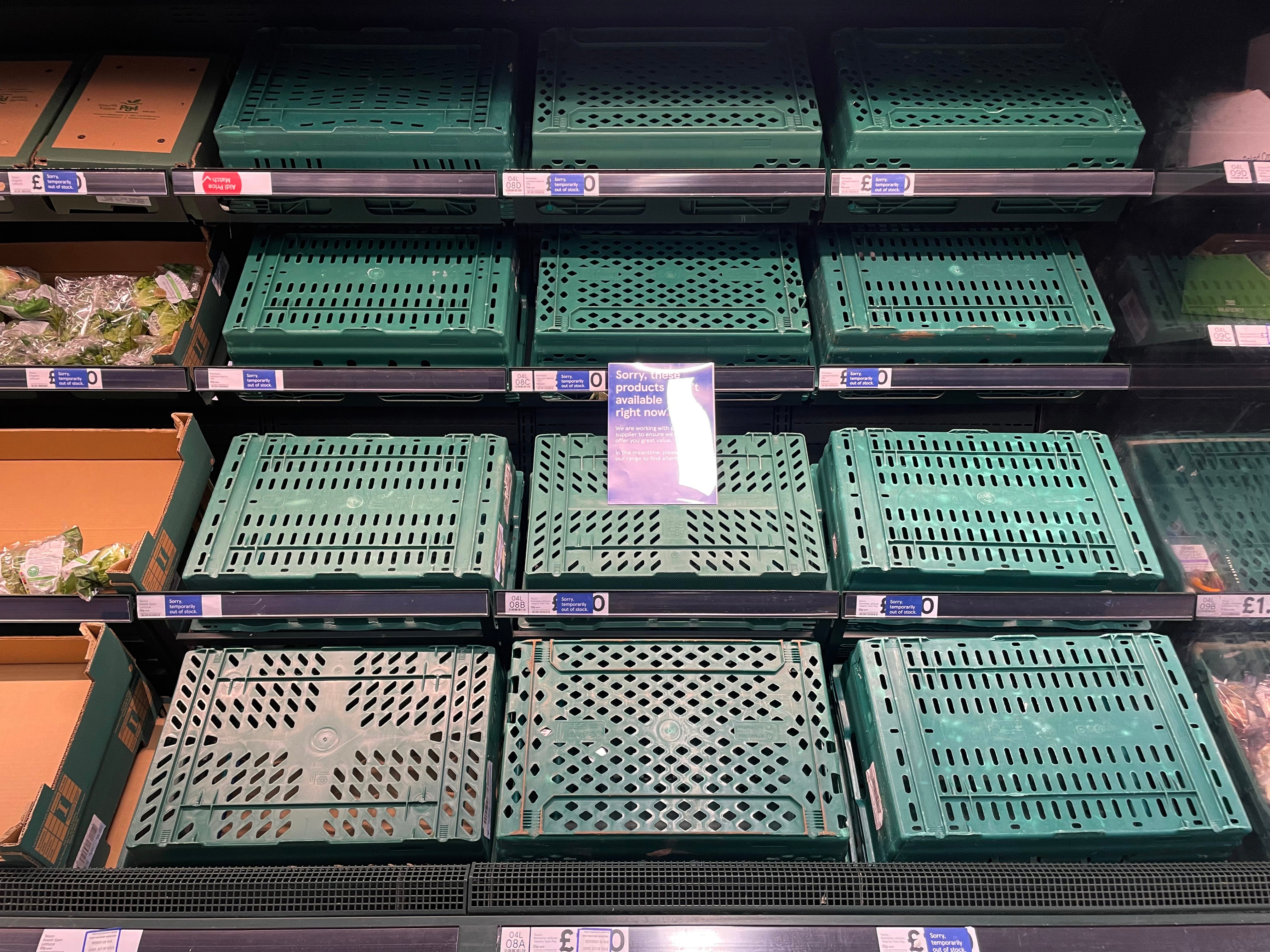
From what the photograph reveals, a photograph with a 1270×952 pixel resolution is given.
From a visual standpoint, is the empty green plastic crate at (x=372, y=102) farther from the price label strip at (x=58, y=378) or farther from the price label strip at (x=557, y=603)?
the price label strip at (x=557, y=603)

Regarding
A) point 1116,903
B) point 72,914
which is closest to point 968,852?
point 1116,903

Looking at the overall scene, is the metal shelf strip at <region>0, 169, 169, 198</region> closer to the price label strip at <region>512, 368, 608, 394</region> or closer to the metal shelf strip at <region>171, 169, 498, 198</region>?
the metal shelf strip at <region>171, 169, 498, 198</region>

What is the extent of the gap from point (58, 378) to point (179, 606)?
2.09 feet

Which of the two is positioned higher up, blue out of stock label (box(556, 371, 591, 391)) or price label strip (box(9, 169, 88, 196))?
price label strip (box(9, 169, 88, 196))

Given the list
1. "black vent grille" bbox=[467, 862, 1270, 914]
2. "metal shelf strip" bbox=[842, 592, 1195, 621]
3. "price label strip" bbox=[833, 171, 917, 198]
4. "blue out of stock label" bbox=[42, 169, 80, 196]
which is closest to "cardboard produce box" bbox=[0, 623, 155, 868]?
"black vent grille" bbox=[467, 862, 1270, 914]

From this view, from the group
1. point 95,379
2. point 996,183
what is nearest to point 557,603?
point 95,379

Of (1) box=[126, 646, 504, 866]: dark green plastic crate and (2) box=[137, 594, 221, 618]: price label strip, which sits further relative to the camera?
(2) box=[137, 594, 221, 618]: price label strip

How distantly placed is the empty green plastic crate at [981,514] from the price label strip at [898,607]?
1.2 inches

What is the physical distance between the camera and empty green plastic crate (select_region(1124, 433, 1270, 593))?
185 centimetres

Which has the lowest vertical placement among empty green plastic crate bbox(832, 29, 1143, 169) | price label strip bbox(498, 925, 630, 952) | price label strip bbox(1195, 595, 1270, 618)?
price label strip bbox(498, 925, 630, 952)

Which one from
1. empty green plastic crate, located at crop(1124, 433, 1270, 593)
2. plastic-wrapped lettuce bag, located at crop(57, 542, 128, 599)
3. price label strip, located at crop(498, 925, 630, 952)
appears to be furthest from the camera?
empty green plastic crate, located at crop(1124, 433, 1270, 593)

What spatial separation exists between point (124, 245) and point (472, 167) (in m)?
1.11

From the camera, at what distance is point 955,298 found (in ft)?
6.48

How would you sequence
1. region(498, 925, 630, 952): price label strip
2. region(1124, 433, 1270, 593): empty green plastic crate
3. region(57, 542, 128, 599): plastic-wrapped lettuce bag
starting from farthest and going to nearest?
region(1124, 433, 1270, 593): empty green plastic crate → region(57, 542, 128, 599): plastic-wrapped lettuce bag → region(498, 925, 630, 952): price label strip
